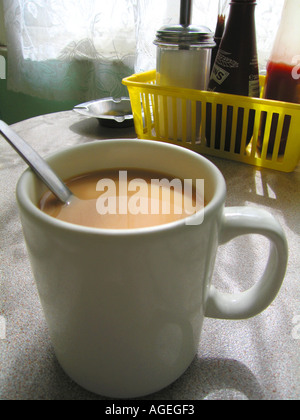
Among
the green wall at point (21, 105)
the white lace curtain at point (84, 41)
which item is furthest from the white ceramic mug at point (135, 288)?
the green wall at point (21, 105)

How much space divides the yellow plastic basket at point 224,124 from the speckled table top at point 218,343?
160mm

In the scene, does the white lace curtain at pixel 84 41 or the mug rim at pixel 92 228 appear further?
the white lace curtain at pixel 84 41

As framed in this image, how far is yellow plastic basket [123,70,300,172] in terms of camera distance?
63cm

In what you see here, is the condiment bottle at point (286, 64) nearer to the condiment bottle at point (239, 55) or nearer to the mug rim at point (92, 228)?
the condiment bottle at point (239, 55)

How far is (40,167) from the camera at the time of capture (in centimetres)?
29

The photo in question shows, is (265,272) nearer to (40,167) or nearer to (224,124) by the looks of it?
(40,167)

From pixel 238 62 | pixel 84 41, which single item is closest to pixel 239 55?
pixel 238 62

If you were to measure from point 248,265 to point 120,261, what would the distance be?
27 centimetres

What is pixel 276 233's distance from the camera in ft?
0.86

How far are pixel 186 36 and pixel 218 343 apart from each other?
1.85 feet

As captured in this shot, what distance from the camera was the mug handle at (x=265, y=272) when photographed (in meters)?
0.26

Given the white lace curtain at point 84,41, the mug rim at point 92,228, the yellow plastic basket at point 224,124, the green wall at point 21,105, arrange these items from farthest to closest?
the green wall at point 21,105 → the white lace curtain at point 84,41 → the yellow plastic basket at point 224,124 → the mug rim at point 92,228
